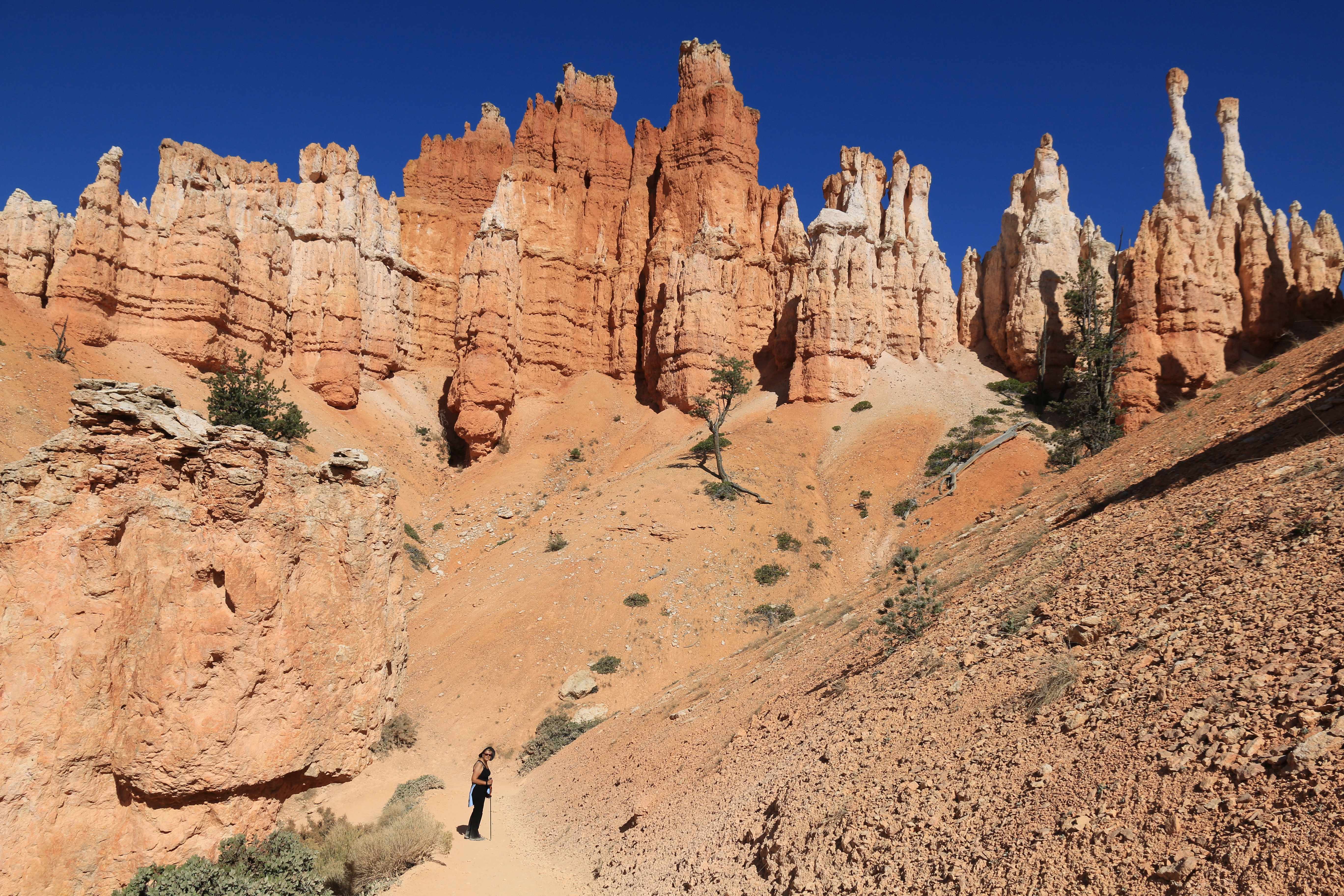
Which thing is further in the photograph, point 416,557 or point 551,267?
point 551,267

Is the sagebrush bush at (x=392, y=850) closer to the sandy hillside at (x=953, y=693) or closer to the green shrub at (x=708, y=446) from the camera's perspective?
the sandy hillside at (x=953, y=693)

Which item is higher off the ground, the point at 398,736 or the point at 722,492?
the point at 722,492

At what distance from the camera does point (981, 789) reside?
6570mm

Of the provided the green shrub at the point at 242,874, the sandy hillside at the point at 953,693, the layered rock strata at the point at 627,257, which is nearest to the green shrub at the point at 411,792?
the sandy hillside at the point at 953,693

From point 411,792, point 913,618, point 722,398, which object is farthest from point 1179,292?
point 411,792

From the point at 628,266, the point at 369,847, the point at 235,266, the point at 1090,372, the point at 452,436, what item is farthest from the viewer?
the point at 628,266

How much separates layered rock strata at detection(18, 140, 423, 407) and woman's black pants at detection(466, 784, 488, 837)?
116 feet

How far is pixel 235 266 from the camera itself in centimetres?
4091

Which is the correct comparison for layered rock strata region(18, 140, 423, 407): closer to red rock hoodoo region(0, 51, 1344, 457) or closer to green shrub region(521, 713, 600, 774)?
red rock hoodoo region(0, 51, 1344, 457)

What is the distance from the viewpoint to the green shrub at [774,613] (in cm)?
2548

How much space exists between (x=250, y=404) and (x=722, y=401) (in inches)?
995

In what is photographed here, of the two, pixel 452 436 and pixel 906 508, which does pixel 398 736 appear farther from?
pixel 452 436

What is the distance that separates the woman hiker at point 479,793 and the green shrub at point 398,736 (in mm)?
6396

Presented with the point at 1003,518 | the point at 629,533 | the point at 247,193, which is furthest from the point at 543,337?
the point at 1003,518
